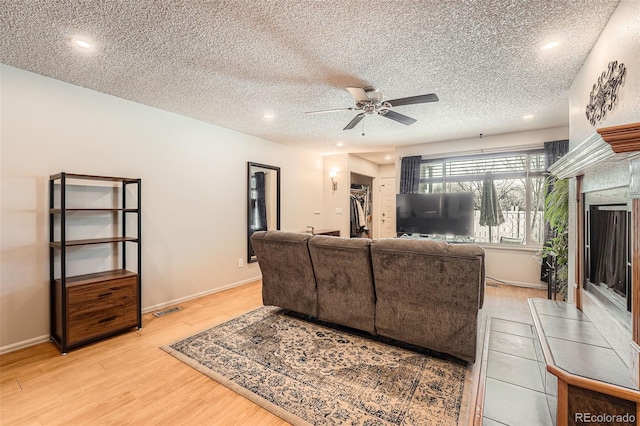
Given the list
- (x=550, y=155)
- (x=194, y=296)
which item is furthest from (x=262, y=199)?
(x=550, y=155)

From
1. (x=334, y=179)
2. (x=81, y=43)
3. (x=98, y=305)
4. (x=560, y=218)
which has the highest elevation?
(x=81, y=43)

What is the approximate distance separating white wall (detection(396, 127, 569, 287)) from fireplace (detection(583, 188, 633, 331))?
2.32 metres

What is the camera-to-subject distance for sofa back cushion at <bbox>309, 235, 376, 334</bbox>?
8.04 feet

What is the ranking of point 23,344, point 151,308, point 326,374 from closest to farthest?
point 326,374 → point 23,344 → point 151,308

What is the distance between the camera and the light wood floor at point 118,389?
65.5 inches

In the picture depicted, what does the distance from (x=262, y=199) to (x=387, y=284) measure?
3.06m

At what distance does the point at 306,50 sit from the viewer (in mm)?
2195

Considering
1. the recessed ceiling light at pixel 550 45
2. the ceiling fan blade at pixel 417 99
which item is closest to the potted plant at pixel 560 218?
the recessed ceiling light at pixel 550 45

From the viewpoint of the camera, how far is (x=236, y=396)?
6.04 ft

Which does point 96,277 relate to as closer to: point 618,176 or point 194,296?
point 194,296

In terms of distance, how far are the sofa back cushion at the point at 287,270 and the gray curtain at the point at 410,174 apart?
10.7ft

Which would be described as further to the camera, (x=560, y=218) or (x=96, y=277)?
(x=560, y=218)

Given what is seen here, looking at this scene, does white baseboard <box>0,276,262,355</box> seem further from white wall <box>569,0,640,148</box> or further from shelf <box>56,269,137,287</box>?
white wall <box>569,0,640,148</box>

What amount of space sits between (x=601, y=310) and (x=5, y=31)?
14.9ft
